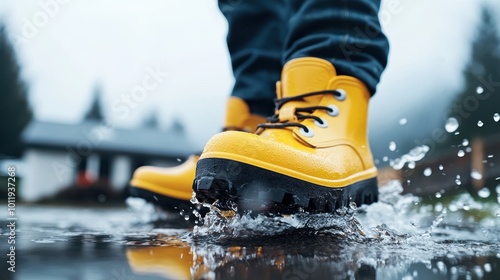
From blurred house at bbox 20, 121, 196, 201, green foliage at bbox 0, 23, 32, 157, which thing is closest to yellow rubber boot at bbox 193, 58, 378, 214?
blurred house at bbox 20, 121, 196, 201

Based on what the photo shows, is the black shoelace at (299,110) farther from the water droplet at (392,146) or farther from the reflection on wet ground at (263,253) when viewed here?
the water droplet at (392,146)

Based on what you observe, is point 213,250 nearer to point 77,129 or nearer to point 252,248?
point 252,248

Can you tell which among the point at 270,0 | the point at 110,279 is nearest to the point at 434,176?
the point at 270,0

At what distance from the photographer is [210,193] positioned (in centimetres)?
87

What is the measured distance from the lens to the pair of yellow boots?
2.83 ft

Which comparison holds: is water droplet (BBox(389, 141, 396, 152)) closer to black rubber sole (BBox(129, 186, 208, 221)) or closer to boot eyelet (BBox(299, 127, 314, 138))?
boot eyelet (BBox(299, 127, 314, 138))

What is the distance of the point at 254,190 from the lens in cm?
85

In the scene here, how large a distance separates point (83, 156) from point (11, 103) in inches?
230

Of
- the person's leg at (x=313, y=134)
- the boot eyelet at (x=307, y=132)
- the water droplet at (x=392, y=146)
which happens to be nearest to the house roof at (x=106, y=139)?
the water droplet at (x=392, y=146)

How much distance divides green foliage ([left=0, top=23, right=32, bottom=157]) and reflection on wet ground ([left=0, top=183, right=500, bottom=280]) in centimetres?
1846

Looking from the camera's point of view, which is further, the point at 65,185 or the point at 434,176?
the point at 65,185

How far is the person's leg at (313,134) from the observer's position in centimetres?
87

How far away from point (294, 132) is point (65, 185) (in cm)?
1382

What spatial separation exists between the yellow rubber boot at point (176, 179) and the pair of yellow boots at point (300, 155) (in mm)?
16
